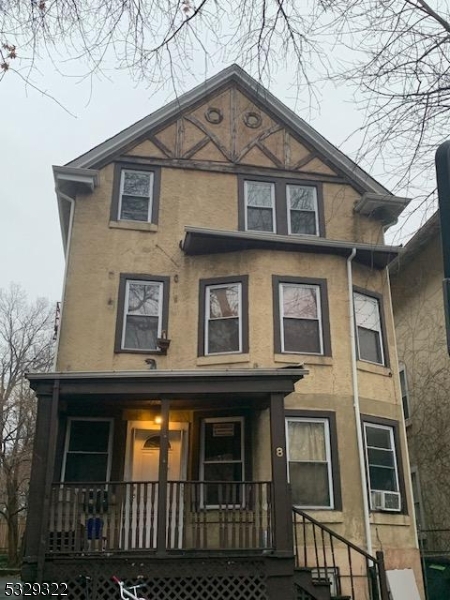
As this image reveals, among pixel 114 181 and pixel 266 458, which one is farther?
pixel 114 181

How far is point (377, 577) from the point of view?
1017 cm

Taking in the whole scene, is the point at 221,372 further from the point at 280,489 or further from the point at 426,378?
the point at 426,378

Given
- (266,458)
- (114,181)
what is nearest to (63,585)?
(266,458)

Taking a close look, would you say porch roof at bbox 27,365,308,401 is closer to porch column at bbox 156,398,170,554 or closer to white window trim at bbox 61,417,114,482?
porch column at bbox 156,398,170,554

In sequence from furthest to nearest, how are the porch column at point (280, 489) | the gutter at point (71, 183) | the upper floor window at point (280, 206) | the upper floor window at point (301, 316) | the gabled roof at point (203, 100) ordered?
the upper floor window at point (280, 206)
the gabled roof at point (203, 100)
the gutter at point (71, 183)
the upper floor window at point (301, 316)
the porch column at point (280, 489)

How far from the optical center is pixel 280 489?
9133 millimetres

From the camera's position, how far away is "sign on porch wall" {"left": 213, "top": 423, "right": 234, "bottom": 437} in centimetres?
1144

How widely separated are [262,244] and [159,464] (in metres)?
5.23

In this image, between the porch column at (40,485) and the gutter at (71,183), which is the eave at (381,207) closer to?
the gutter at (71,183)

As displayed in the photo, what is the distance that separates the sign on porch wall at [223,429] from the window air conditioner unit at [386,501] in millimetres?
2846

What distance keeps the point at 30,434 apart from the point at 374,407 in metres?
22.5

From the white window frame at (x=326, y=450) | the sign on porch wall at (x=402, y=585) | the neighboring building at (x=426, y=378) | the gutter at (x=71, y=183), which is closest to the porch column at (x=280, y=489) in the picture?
the white window frame at (x=326, y=450)

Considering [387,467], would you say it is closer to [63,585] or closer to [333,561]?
[333,561]

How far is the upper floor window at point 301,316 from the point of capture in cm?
1216
